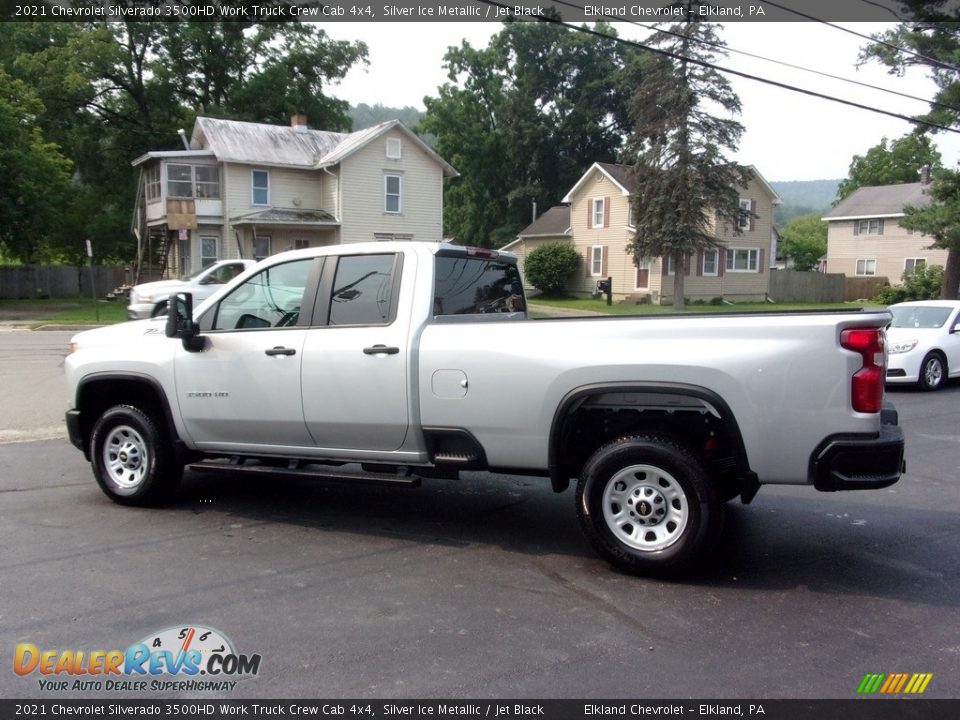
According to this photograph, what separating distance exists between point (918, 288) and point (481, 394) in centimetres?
3711

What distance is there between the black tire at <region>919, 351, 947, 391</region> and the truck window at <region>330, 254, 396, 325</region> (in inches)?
422

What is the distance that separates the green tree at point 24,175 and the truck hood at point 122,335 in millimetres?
29526

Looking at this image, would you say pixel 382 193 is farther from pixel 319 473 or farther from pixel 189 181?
pixel 319 473

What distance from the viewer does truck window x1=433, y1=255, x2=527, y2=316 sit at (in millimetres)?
5875

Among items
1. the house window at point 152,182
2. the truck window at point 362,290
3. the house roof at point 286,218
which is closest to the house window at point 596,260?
the house roof at point 286,218

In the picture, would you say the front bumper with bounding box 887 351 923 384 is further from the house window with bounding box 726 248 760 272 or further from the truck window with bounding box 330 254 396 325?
the house window with bounding box 726 248 760 272

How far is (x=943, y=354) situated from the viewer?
1348cm

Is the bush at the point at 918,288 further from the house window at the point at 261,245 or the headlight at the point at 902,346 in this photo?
the house window at the point at 261,245

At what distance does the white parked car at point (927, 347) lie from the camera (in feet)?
43.4

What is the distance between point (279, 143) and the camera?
38.9m

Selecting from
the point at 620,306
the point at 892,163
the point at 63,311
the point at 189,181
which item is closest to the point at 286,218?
the point at 189,181

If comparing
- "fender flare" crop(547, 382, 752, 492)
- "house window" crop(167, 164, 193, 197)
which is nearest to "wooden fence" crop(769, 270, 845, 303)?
"house window" crop(167, 164, 193, 197)

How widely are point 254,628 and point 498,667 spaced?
4.30 feet

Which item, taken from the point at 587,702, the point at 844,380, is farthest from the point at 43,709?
the point at 844,380
